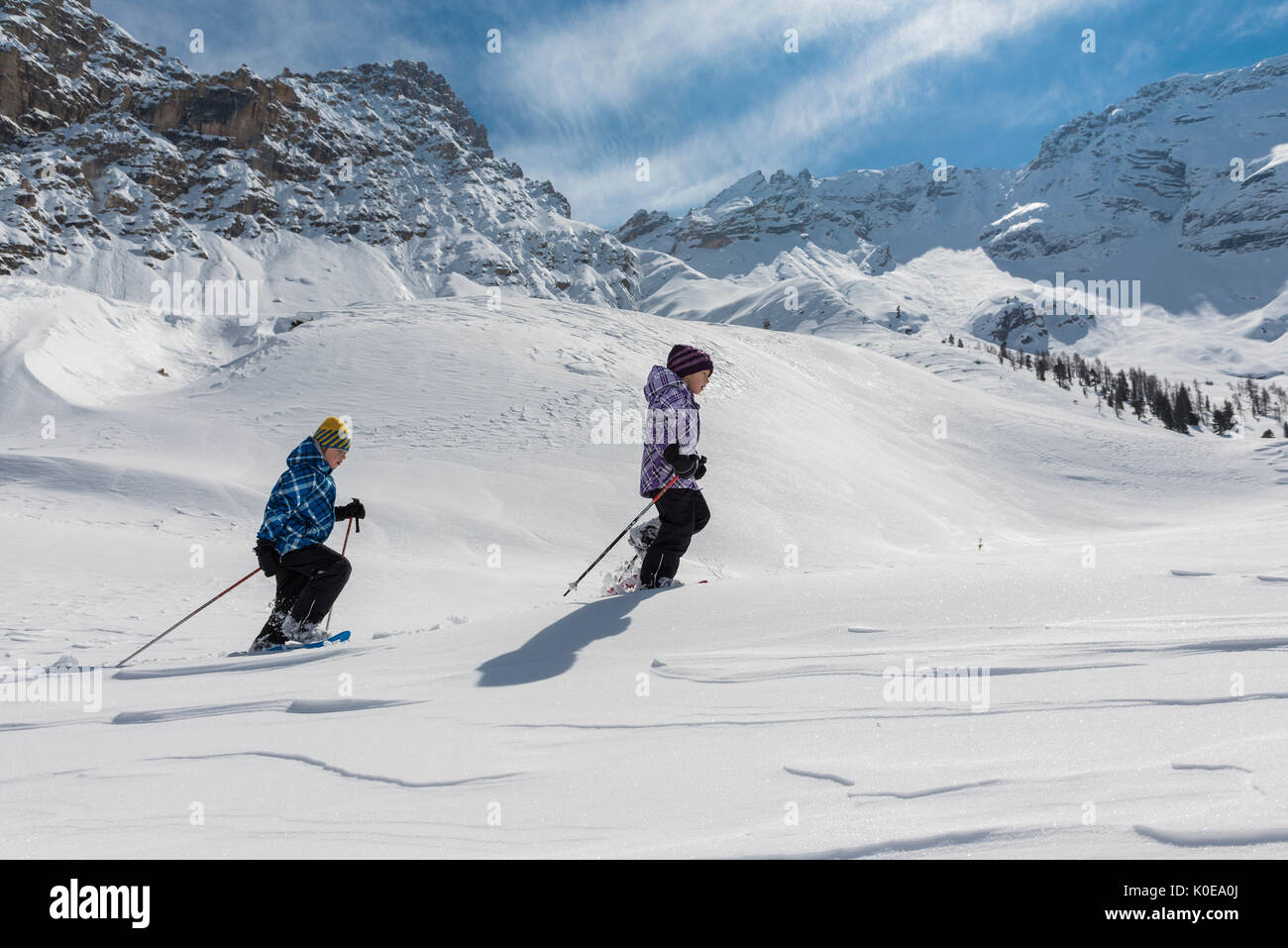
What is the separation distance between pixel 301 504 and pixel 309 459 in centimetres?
37

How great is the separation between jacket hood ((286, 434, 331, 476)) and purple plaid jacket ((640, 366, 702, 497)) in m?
2.54

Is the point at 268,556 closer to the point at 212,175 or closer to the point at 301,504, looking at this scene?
the point at 301,504

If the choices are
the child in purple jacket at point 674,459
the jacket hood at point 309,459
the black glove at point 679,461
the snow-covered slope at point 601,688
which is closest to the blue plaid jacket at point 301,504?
the jacket hood at point 309,459

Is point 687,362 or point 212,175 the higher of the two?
point 212,175

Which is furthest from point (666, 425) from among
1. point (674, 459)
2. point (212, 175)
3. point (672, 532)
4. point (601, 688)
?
point (212, 175)

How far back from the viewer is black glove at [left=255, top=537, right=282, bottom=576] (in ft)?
18.2

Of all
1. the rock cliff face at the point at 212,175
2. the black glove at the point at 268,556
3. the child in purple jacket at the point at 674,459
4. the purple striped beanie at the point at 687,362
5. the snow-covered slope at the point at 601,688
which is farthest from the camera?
the rock cliff face at the point at 212,175

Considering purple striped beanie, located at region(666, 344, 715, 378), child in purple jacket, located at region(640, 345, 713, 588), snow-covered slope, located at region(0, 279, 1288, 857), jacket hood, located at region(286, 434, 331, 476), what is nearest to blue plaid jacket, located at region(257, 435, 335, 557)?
jacket hood, located at region(286, 434, 331, 476)

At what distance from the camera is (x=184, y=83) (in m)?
156

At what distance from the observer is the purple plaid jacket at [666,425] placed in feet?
18.7

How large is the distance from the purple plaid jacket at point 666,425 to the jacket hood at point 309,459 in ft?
8.34

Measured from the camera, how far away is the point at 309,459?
18.8 ft

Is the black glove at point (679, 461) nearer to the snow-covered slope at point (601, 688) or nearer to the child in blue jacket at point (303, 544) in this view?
the snow-covered slope at point (601, 688)

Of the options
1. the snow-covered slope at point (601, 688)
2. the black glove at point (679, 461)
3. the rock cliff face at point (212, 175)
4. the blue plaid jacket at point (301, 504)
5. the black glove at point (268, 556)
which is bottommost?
the snow-covered slope at point (601, 688)
